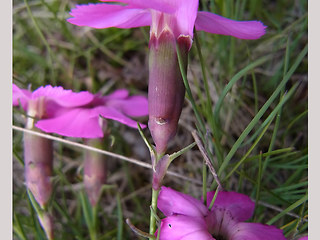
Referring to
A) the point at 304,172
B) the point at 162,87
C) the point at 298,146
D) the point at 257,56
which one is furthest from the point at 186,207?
the point at 257,56

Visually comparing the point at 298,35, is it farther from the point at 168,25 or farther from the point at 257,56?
the point at 168,25

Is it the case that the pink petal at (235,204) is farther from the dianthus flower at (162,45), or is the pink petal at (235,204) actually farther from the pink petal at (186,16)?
the pink petal at (186,16)

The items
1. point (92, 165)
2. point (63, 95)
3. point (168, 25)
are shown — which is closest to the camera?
point (168, 25)

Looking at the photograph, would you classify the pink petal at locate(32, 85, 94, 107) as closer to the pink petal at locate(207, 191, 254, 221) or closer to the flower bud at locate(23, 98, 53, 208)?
the flower bud at locate(23, 98, 53, 208)

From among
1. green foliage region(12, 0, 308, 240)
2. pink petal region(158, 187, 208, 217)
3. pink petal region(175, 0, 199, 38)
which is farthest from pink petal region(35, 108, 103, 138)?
pink petal region(175, 0, 199, 38)

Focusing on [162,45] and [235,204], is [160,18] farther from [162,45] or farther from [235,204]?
[235,204]

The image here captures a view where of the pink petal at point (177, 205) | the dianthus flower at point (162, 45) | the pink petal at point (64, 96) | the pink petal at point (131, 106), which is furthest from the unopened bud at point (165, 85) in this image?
the pink petal at point (131, 106)

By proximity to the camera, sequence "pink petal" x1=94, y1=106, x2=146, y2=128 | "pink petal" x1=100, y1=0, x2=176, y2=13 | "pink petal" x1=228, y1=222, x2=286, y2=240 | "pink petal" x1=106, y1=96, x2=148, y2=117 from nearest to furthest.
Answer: "pink petal" x1=100, y1=0, x2=176, y2=13 < "pink petal" x1=228, y1=222, x2=286, y2=240 < "pink petal" x1=94, y1=106, x2=146, y2=128 < "pink petal" x1=106, y1=96, x2=148, y2=117
